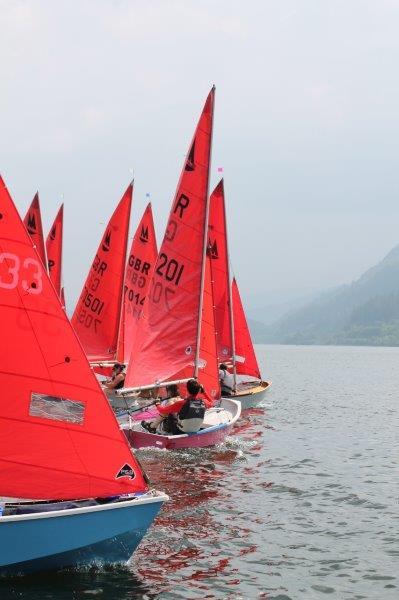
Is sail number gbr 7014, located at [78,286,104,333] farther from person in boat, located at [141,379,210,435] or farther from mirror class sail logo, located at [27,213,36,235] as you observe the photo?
person in boat, located at [141,379,210,435]

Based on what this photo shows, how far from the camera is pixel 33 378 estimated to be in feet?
34.4

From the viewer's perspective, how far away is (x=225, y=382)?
33781mm

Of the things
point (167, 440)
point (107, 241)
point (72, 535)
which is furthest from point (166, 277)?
point (72, 535)

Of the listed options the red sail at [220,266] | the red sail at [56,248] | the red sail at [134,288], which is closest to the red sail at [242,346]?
the red sail at [220,266]

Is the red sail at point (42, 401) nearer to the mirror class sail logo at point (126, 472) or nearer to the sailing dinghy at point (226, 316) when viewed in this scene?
the mirror class sail logo at point (126, 472)

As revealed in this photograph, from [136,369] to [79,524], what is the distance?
37.0 ft

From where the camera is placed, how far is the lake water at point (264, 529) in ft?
35.6

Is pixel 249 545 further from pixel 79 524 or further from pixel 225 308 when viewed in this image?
pixel 225 308

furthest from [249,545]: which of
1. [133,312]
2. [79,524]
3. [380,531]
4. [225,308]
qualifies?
[225,308]

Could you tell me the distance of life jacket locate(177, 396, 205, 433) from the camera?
19.9 meters

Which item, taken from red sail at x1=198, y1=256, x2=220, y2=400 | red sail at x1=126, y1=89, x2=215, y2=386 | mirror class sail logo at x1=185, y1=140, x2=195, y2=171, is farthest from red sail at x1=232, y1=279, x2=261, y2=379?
mirror class sail logo at x1=185, y1=140, x2=195, y2=171

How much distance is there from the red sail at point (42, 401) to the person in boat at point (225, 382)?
2245 centimetres

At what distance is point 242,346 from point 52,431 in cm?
2737

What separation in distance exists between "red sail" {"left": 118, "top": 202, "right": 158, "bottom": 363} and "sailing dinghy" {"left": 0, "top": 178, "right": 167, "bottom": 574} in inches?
824
